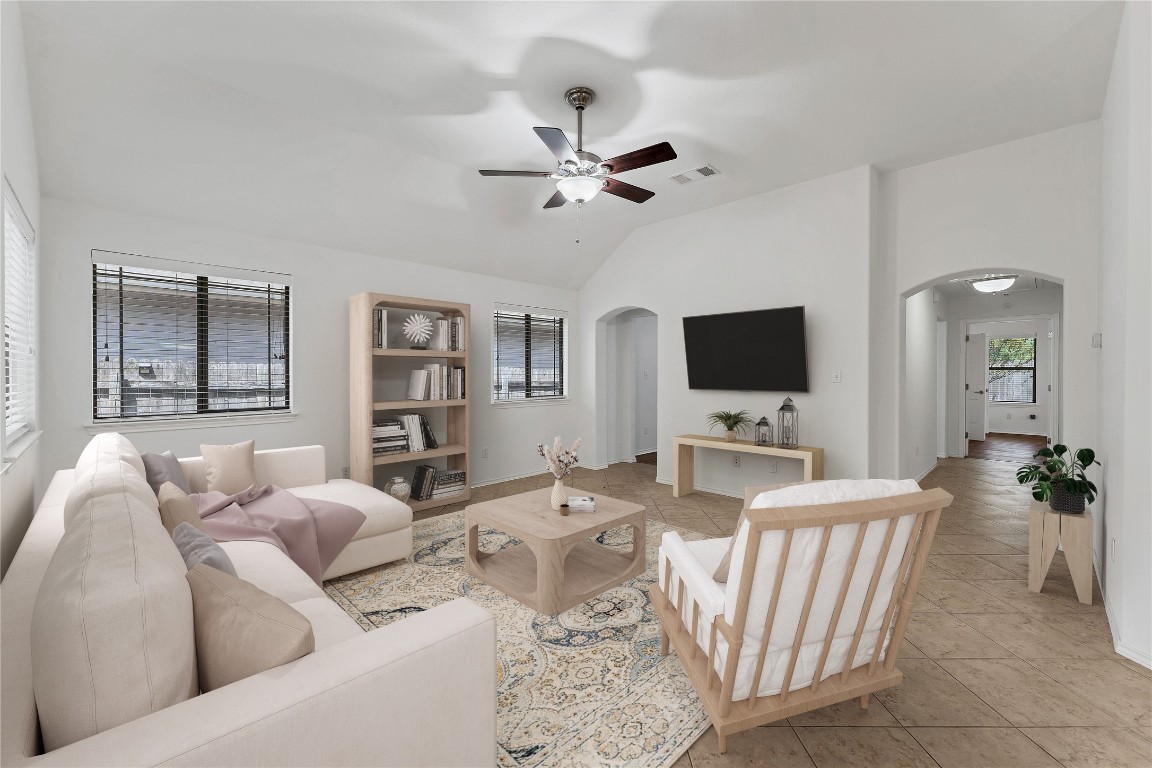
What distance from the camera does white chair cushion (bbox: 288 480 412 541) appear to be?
10.0 feet

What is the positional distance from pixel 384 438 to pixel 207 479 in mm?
1453

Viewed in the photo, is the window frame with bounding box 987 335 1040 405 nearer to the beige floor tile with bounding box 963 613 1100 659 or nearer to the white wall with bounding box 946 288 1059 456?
the white wall with bounding box 946 288 1059 456

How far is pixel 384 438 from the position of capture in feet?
14.5

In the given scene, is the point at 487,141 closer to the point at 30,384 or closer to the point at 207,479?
the point at 207,479

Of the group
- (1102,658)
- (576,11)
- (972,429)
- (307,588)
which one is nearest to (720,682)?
(307,588)

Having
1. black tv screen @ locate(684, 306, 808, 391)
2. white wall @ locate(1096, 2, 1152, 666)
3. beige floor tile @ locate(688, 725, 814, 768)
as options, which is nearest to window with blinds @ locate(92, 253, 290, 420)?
black tv screen @ locate(684, 306, 808, 391)

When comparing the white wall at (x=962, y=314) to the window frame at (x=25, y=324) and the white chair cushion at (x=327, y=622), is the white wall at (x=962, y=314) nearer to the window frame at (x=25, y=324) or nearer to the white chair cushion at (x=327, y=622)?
the white chair cushion at (x=327, y=622)

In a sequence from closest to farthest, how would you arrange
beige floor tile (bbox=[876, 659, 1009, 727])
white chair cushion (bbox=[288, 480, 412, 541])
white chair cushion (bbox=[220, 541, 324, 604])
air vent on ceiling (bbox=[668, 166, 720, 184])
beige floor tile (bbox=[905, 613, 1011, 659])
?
beige floor tile (bbox=[876, 659, 1009, 727]) → white chair cushion (bbox=[220, 541, 324, 604]) → beige floor tile (bbox=[905, 613, 1011, 659]) → white chair cushion (bbox=[288, 480, 412, 541]) → air vent on ceiling (bbox=[668, 166, 720, 184])

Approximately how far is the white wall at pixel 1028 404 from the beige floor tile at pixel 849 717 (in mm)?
9502

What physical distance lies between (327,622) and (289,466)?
219cm

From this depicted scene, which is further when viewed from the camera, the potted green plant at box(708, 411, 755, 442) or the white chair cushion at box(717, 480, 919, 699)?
the potted green plant at box(708, 411, 755, 442)

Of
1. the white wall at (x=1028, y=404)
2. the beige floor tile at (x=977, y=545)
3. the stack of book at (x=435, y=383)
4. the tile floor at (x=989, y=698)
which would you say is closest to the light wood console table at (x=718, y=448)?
the beige floor tile at (x=977, y=545)

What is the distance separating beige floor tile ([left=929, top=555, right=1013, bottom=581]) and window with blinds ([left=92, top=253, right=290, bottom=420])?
5.01 meters

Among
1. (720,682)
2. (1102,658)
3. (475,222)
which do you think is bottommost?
→ (1102,658)
